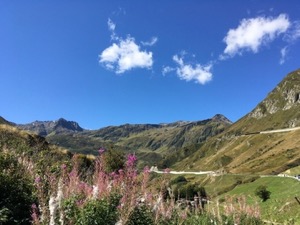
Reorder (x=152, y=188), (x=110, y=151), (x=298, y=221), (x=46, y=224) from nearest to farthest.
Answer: (x=46, y=224) → (x=152, y=188) → (x=298, y=221) → (x=110, y=151)

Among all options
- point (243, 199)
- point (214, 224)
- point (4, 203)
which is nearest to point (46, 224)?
point (4, 203)

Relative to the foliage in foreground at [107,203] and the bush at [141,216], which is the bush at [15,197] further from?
the bush at [141,216]

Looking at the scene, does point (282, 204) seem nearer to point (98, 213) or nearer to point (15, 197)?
point (15, 197)

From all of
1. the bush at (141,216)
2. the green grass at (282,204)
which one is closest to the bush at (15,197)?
the bush at (141,216)

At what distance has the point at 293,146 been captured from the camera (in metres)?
189

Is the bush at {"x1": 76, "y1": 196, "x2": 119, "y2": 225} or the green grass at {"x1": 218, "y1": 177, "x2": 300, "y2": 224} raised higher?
the green grass at {"x1": 218, "y1": 177, "x2": 300, "y2": 224}

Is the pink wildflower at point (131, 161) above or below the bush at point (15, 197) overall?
above

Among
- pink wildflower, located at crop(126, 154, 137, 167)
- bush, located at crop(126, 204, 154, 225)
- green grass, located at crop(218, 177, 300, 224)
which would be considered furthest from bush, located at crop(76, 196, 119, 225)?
Answer: green grass, located at crop(218, 177, 300, 224)

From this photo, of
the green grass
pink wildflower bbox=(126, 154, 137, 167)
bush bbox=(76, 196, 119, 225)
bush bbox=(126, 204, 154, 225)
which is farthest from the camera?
the green grass

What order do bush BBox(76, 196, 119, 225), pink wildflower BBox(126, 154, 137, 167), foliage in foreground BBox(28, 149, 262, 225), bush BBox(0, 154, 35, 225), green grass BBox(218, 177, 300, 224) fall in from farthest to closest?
green grass BBox(218, 177, 300, 224)
bush BBox(0, 154, 35, 225)
pink wildflower BBox(126, 154, 137, 167)
bush BBox(76, 196, 119, 225)
foliage in foreground BBox(28, 149, 262, 225)

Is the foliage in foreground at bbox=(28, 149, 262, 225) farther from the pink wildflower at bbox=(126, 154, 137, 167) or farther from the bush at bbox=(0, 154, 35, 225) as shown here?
the bush at bbox=(0, 154, 35, 225)

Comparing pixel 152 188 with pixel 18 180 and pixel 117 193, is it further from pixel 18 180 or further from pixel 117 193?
pixel 18 180

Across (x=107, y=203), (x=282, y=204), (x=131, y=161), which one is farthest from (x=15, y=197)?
(x=282, y=204)

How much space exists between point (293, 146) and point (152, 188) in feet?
621
